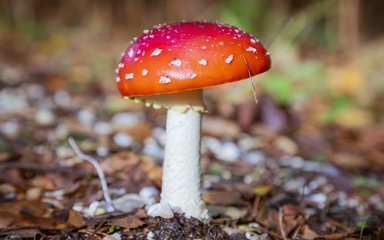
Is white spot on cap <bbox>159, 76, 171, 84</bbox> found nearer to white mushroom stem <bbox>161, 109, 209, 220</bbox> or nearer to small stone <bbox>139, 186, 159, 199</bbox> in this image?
white mushroom stem <bbox>161, 109, 209, 220</bbox>

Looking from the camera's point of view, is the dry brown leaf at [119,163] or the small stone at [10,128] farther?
the small stone at [10,128]

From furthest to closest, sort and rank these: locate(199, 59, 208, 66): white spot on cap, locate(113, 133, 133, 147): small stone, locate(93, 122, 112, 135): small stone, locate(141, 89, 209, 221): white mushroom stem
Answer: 1. locate(93, 122, 112, 135): small stone
2. locate(113, 133, 133, 147): small stone
3. locate(141, 89, 209, 221): white mushroom stem
4. locate(199, 59, 208, 66): white spot on cap

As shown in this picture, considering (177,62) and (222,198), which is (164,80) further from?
(222,198)

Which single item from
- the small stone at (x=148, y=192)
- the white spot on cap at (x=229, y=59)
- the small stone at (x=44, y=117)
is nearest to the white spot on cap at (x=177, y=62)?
the white spot on cap at (x=229, y=59)

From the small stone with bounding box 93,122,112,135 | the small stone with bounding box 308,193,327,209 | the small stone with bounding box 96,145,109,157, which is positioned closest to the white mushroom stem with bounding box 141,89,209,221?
the small stone with bounding box 308,193,327,209

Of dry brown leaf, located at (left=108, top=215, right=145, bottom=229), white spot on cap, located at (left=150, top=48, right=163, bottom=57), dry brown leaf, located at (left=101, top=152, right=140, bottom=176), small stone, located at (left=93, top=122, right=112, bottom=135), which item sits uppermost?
white spot on cap, located at (left=150, top=48, right=163, bottom=57)

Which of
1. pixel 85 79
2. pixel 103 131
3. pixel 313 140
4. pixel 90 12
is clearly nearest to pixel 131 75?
pixel 103 131

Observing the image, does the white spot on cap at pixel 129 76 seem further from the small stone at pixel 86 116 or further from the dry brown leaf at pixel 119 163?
the small stone at pixel 86 116
